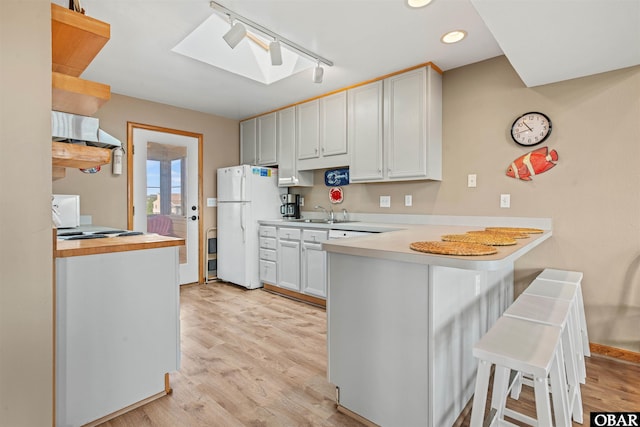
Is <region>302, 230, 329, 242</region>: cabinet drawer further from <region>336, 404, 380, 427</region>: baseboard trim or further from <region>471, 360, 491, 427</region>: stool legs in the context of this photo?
<region>471, 360, 491, 427</region>: stool legs

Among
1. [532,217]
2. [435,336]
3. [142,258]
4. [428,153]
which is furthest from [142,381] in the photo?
[532,217]

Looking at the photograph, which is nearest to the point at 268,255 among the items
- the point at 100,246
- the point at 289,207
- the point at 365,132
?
the point at 289,207

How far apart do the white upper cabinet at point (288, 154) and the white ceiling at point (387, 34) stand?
2.71ft

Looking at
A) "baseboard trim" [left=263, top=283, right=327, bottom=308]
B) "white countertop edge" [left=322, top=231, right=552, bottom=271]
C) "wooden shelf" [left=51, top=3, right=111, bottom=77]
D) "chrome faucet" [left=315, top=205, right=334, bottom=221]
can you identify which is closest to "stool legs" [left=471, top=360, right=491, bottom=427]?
"white countertop edge" [left=322, top=231, right=552, bottom=271]

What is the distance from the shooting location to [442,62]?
292 centimetres

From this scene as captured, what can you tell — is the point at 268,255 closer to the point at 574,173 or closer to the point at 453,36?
the point at 453,36

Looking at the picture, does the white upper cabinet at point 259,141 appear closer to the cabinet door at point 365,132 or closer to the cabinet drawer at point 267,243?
A: the cabinet drawer at point 267,243

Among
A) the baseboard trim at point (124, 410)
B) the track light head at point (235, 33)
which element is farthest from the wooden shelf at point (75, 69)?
the baseboard trim at point (124, 410)

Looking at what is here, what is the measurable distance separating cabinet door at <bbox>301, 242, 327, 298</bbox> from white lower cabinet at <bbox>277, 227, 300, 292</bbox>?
0.34ft

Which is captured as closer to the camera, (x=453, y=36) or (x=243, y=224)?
(x=453, y=36)

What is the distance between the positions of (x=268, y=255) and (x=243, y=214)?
2.00 ft

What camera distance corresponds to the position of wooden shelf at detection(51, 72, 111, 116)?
1.07 m

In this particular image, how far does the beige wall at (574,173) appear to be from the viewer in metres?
2.31

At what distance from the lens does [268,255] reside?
13.5 ft
